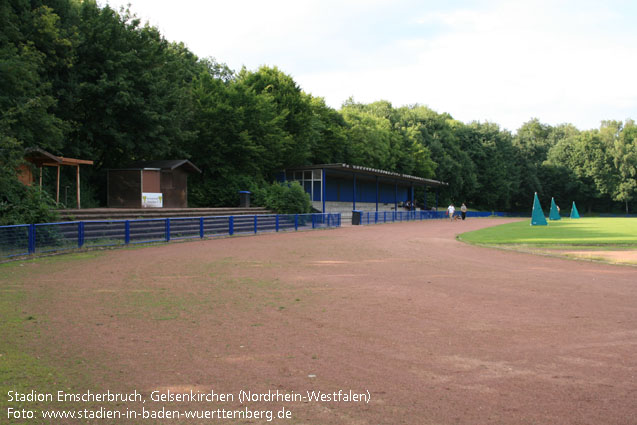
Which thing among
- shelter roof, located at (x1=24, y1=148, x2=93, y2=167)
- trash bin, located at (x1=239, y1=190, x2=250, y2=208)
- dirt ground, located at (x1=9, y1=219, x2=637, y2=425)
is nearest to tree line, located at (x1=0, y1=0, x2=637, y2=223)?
shelter roof, located at (x1=24, y1=148, x2=93, y2=167)

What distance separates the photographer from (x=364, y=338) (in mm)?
6094

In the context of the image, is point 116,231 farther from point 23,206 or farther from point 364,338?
point 364,338

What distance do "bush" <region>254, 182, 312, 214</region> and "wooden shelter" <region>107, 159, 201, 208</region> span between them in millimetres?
6411

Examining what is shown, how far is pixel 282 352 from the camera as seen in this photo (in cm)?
550

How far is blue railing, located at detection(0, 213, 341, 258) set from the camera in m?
14.2

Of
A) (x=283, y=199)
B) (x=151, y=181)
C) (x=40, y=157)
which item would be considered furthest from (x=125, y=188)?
(x=283, y=199)

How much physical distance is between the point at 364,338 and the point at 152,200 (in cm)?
2591

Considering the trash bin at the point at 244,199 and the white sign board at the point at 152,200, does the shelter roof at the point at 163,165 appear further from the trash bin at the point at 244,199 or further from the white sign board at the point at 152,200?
the trash bin at the point at 244,199

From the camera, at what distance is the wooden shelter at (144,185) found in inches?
1152

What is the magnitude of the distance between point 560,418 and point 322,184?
37413 mm

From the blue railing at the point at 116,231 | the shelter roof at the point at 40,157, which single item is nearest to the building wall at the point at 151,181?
the shelter roof at the point at 40,157

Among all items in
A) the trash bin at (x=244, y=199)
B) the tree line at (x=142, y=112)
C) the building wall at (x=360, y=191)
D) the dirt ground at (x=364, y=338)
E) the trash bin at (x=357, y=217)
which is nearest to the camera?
the dirt ground at (x=364, y=338)

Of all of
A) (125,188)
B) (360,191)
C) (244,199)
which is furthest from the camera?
(360,191)

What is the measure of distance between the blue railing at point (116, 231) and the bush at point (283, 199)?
5596 millimetres
